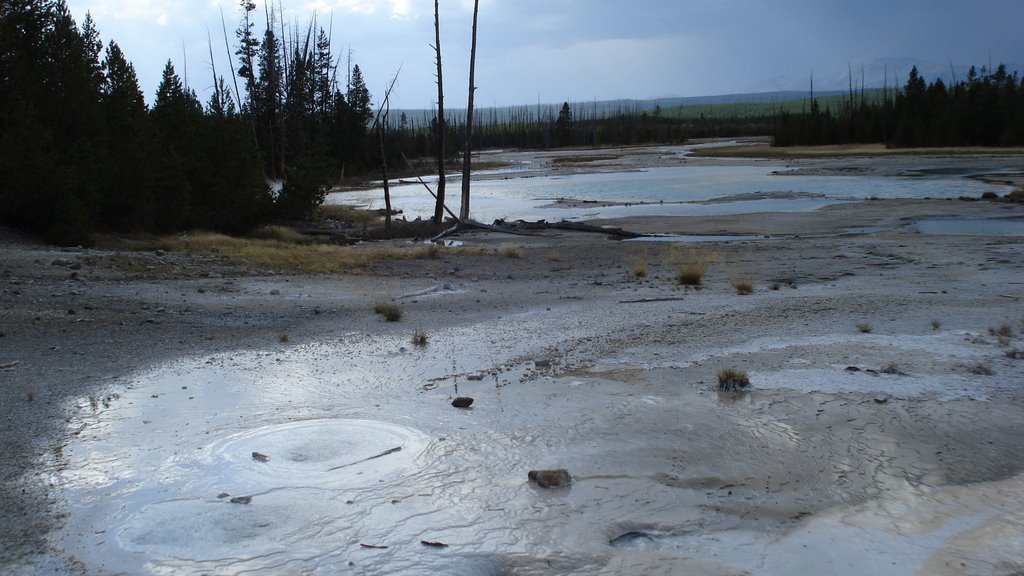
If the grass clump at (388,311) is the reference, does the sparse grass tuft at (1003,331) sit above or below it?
below

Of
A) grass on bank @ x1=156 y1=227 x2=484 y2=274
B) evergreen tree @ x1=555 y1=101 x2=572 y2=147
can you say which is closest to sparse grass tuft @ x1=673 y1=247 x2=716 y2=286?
grass on bank @ x1=156 y1=227 x2=484 y2=274

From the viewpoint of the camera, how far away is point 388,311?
1240 cm

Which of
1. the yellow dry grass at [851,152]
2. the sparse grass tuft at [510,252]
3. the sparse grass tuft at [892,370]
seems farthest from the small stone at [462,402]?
the yellow dry grass at [851,152]

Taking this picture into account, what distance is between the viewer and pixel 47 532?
17.4ft

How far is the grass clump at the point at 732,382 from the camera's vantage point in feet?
27.7

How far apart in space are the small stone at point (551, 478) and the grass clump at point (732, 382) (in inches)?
109

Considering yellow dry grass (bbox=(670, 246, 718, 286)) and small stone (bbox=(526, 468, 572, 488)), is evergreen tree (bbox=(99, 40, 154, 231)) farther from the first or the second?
small stone (bbox=(526, 468, 572, 488))

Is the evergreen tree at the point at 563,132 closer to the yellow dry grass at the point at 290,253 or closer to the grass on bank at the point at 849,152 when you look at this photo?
the grass on bank at the point at 849,152

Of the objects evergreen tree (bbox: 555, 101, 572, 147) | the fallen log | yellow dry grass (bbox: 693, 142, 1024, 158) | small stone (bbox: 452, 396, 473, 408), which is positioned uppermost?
evergreen tree (bbox: 555, 101, 572, 147)

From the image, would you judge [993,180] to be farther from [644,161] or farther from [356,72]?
[356,72]

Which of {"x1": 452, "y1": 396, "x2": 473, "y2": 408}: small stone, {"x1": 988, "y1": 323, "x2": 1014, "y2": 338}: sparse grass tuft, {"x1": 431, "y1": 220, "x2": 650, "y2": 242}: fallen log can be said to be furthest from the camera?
{"x1": 431, "y1": 220, "x2": 650, "y2": 242}: fallen log

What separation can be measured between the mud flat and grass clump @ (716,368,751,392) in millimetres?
140

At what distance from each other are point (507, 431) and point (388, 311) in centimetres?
540

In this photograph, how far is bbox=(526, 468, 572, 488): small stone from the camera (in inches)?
243
